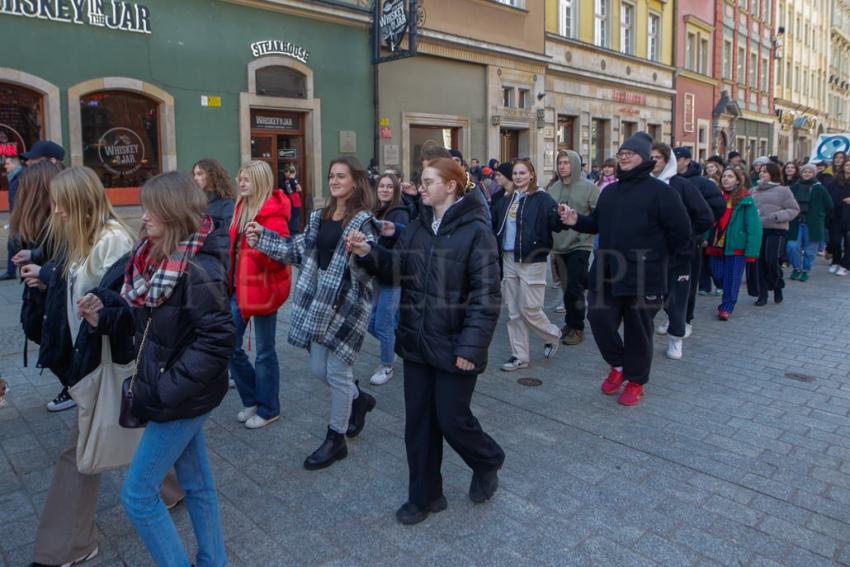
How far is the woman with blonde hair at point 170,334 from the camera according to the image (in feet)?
8.05

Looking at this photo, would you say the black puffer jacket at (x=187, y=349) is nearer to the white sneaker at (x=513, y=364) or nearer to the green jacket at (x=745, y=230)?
the white sneaker at (x=513, y=364)

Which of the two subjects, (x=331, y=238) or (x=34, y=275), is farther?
(x=331, y=238)

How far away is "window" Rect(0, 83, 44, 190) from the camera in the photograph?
10.5 meters

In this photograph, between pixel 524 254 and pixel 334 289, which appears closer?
pixel 334 289

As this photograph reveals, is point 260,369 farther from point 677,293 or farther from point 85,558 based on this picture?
point 677,293

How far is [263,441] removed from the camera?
14.1 feet

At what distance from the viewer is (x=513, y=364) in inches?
234

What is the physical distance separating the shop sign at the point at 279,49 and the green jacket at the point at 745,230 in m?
9.32

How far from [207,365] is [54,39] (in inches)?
411

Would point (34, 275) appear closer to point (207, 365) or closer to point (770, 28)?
point (207, 365)

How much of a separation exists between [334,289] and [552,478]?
1624mm

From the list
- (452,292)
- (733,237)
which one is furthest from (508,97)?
(452,292)

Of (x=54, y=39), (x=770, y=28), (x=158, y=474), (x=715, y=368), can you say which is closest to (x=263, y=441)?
A: (x=158, y=474)

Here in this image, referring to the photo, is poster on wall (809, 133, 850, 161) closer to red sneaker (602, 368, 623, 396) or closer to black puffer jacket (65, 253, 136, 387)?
red sneaker (602, 368, 623, 396)
